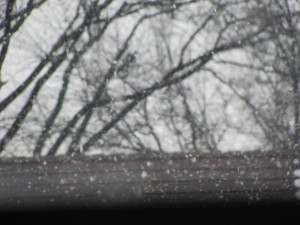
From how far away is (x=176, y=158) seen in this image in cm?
609

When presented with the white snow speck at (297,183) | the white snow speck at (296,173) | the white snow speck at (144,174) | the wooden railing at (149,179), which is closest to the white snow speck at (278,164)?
the wooden railing at (149,179)

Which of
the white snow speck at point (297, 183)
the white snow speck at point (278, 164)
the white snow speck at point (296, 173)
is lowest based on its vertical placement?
the white snow speck at point (297, 183)

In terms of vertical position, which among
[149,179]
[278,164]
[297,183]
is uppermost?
[278,164]

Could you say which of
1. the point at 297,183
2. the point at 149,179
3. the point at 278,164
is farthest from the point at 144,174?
the point at 297,183

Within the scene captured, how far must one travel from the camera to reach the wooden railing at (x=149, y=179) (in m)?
5.39

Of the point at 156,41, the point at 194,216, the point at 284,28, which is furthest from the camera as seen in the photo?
the point at 156,41

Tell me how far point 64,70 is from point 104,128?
2.05 m

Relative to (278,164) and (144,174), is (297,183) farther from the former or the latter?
(144,174)

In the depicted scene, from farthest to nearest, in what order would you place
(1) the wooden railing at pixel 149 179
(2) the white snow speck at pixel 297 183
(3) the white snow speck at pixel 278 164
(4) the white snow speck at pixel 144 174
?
(3) the white snow speck at pixel 278 164 → (4) the white snow speck at pixel 144 174 → (2) the white snow speck at pixel 297 183 → (1) the wooden railing at pixel 149 179

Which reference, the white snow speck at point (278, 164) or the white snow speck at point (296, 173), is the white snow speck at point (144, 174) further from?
the white snow speck at point (296, 173)

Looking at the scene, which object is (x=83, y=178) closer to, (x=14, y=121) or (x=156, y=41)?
(x=14, y=121)

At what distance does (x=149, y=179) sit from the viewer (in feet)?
18.6

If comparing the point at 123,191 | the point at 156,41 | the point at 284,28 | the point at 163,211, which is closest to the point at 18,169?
the point at 123,191

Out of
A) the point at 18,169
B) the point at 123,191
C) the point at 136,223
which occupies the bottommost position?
the point at 136,223
